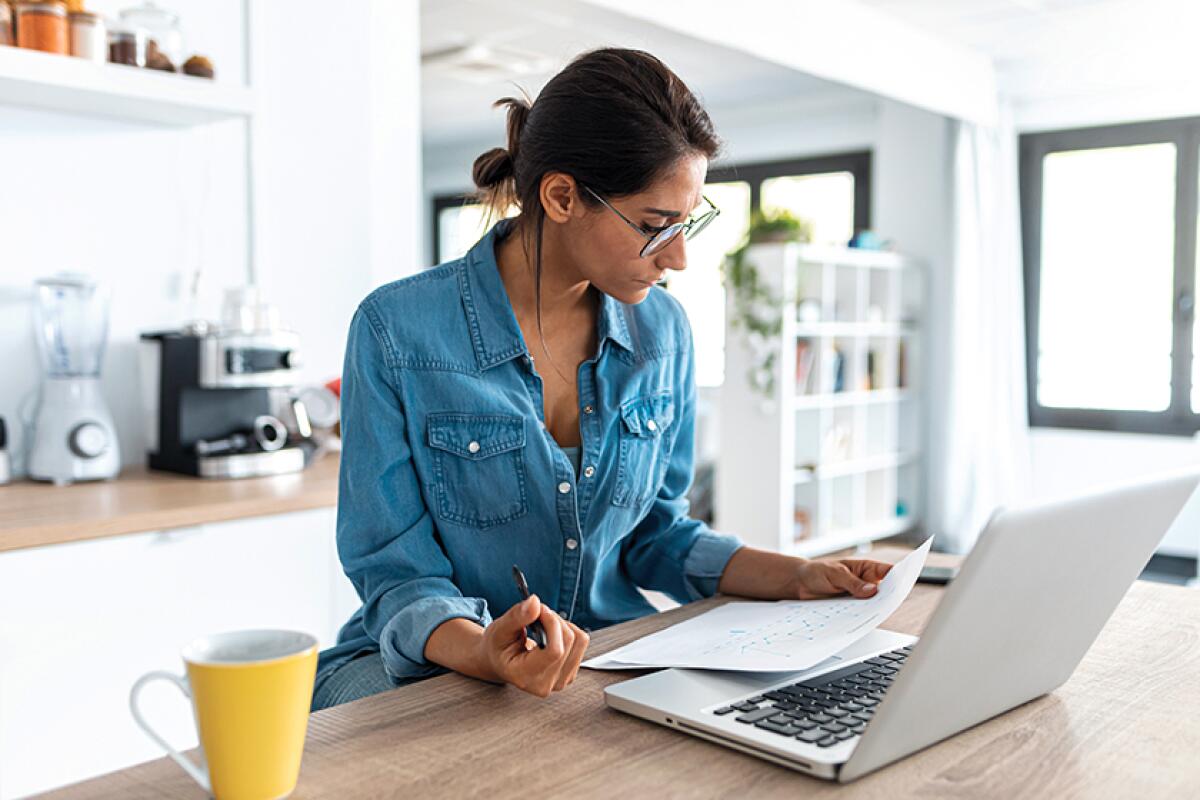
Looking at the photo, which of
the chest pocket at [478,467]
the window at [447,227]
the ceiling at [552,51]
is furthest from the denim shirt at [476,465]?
the window at [447,227]

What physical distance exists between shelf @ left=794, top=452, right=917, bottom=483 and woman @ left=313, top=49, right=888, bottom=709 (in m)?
3.81

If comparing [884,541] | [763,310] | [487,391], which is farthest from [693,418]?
[884,541]

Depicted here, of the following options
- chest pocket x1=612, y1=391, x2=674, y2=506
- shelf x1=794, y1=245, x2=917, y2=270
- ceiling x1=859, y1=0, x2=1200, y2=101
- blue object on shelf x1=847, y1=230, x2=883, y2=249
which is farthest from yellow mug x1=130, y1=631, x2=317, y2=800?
blue object on shelf x1=847, y1=230, x2=883, y2=249

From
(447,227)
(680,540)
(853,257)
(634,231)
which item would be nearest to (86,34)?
(634,231)

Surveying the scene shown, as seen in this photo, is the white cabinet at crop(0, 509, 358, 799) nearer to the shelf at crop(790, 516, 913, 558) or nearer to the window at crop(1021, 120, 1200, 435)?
the shelf at crop(790, 516, 913, 558)

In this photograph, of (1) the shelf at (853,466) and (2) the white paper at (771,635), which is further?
(1) the shelf at (853,466)

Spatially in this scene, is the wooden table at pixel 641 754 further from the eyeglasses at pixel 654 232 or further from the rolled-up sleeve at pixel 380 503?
the eyeglasses at pixel 654 232

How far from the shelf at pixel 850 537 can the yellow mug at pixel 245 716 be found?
422 centimetres

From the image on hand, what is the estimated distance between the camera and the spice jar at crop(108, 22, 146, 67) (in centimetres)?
231

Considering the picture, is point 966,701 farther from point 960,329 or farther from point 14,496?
point 960,329

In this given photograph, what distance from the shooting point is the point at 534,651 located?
0.90 m

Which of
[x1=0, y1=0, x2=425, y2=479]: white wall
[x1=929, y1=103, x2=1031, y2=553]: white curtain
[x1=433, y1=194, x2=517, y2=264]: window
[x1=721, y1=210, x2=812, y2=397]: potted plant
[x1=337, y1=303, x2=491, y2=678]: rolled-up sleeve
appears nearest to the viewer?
[x1=337, y1=303, x2=491, y2=678]: rolled-up sleeve

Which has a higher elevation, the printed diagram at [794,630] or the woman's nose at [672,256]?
the woman's nose at [672,256]

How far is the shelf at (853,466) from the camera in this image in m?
5.10
